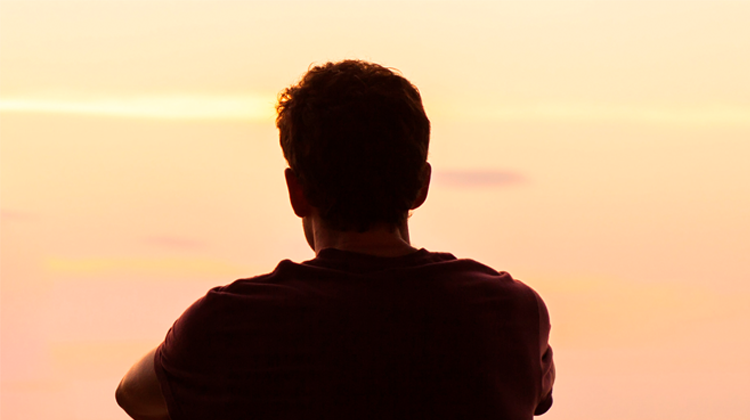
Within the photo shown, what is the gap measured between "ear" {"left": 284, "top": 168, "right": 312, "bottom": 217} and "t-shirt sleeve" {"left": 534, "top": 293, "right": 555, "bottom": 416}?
32 centimetres

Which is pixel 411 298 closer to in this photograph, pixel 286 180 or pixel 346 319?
pixel 346 319

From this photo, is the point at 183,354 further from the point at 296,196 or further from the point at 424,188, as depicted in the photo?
the point at 424,188

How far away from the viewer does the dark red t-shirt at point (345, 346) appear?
2.99 feet

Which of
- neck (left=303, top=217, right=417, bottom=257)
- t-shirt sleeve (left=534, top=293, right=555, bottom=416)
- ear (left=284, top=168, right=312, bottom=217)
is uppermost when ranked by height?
ear (left=284, top=168, right=312, bottom=217)

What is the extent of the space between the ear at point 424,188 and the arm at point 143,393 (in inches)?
14.9

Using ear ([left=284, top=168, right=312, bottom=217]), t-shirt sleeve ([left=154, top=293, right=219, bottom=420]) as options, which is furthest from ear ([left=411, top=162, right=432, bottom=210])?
t-shirt sleeve ([left=154, top=293, right=219, bottom=420])

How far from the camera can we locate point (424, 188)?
106 centimetres

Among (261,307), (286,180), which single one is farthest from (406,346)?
(286,180)

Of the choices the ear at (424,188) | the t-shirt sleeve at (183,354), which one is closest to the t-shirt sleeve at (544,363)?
the ear at (424,188)

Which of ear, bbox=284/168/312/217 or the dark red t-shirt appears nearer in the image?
the dark red t-shirt

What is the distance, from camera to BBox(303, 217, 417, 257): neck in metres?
0.99

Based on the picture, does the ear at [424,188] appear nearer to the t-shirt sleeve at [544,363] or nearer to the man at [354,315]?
the man at [354,315]

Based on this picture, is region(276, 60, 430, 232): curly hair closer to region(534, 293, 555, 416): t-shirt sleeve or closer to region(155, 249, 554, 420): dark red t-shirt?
region(155, 249, 554, 420): dark red t-shirt

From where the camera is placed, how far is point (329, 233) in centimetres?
103
